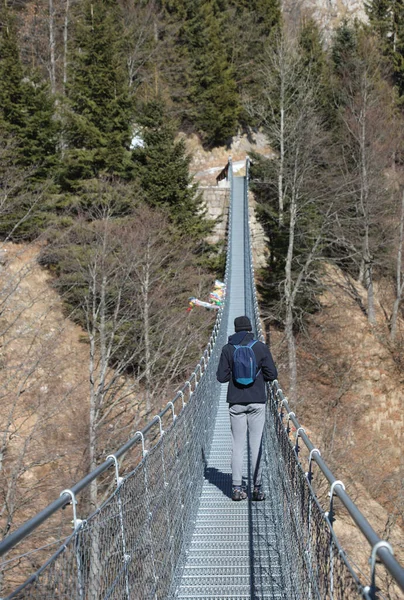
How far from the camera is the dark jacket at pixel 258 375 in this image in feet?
11.6

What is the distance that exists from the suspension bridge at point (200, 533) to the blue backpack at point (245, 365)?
0.24 metres

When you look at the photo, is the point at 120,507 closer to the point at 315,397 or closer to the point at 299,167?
the point at 315,397

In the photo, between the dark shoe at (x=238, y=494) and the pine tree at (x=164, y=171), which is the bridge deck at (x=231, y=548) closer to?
the dark shoe at (x=238, y=494)

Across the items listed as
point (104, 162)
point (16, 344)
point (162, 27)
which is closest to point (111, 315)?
point (16, 344)

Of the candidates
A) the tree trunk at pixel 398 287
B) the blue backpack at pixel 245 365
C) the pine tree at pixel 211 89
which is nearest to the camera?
the blue backpack at pixel 245 365

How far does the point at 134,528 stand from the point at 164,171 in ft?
40.7

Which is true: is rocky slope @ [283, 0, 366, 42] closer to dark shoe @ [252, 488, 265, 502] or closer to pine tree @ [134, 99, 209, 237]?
pine tree @ [134, 99, 209, 237]

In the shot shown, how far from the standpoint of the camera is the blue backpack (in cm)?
351

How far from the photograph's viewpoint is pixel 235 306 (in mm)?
10570

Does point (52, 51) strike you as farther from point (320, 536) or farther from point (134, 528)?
point (320, 536)

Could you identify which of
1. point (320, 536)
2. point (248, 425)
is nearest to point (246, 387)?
point (248, 425)

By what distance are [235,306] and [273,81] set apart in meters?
8.56

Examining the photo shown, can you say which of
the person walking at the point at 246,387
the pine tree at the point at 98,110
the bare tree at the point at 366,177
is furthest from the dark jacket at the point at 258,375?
the bare tree at the point at 366,177

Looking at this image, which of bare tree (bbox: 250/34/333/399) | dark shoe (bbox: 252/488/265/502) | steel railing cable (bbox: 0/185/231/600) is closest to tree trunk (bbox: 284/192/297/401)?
bare tree (bbox: 250/34/333/399)
